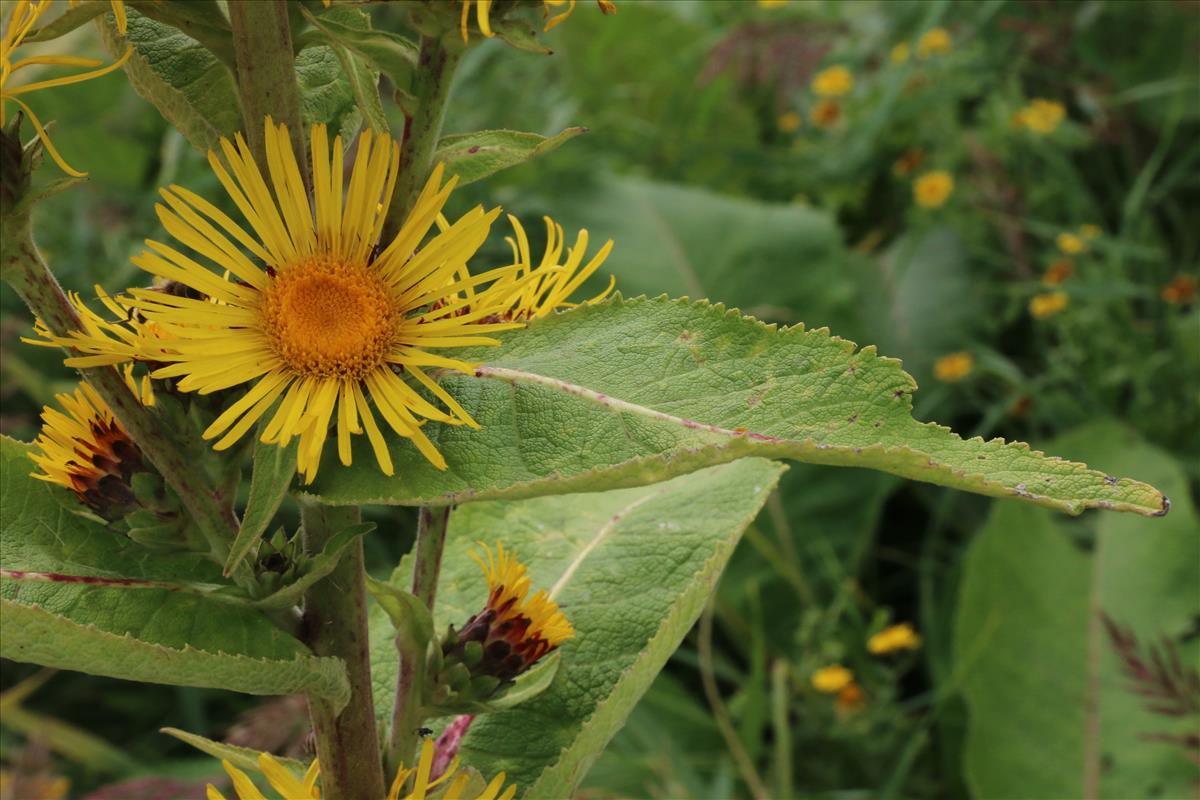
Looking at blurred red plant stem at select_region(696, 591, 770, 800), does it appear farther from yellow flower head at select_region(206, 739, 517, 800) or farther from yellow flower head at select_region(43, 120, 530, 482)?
yellow flower head at select_region(43, 120, 530, 482)

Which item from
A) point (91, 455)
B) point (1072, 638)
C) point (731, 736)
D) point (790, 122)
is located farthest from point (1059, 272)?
point (91, 455)

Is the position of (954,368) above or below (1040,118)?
below

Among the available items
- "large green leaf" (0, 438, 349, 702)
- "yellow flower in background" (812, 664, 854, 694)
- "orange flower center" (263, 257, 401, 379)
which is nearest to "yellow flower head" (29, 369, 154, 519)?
"large green leaf" (0, 438, 349, 702)

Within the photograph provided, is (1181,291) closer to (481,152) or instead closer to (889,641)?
(889,641)

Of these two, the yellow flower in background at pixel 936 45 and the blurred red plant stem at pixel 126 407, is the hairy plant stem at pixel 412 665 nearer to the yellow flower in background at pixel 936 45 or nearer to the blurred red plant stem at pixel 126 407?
the blurred red plant stem at pixel 126 407

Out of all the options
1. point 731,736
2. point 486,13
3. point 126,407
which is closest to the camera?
point 486,13

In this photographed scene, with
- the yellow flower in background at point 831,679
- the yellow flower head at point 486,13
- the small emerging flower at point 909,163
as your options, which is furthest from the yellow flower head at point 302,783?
the small emerging flower at point 909,163
